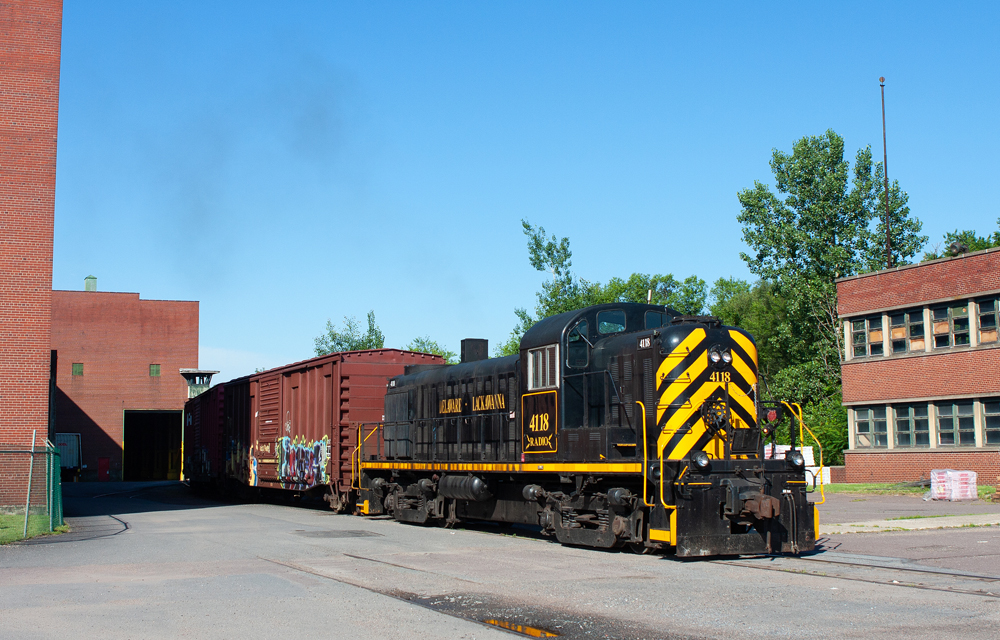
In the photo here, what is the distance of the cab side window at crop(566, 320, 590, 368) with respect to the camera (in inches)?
571

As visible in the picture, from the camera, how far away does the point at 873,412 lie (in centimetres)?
3272

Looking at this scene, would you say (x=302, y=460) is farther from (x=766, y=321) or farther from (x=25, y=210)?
(x=766, y=321)

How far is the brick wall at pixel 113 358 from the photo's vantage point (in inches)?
2355

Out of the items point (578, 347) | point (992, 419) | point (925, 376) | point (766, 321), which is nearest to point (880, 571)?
point (578, 347)

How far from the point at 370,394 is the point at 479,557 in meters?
10.4

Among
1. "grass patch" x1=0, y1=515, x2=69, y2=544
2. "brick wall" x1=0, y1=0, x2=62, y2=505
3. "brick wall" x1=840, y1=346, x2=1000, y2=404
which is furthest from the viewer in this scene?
"brick wall" x1=840, y1=346, x2=1000, y2=404

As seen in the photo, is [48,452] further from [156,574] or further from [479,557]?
[479,557]

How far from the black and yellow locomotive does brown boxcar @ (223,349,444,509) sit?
222 inches

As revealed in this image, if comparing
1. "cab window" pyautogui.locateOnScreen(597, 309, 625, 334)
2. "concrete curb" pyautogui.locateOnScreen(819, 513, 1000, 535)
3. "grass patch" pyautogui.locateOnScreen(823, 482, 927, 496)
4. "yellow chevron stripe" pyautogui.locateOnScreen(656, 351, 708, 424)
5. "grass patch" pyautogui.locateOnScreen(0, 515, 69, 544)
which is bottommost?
"grass patch" pyautogui.locateOnScreen(823, 482, 927, 496)

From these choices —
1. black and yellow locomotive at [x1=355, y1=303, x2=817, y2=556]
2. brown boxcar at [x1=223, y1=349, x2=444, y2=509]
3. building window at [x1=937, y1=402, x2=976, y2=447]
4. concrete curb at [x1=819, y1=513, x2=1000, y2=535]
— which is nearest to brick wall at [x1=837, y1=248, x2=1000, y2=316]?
building window at [x1=937, y1=402, x2=976, y2=447]

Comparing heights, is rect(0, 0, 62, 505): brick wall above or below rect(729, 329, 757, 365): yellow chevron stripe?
above

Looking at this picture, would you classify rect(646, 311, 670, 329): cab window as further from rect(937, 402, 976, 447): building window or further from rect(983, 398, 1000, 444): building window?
rect(937, 402, 976, 447): building window

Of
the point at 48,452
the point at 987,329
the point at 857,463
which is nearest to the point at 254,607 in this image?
the point at 48,452

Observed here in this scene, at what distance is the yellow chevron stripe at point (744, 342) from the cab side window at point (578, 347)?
2.36 metres
